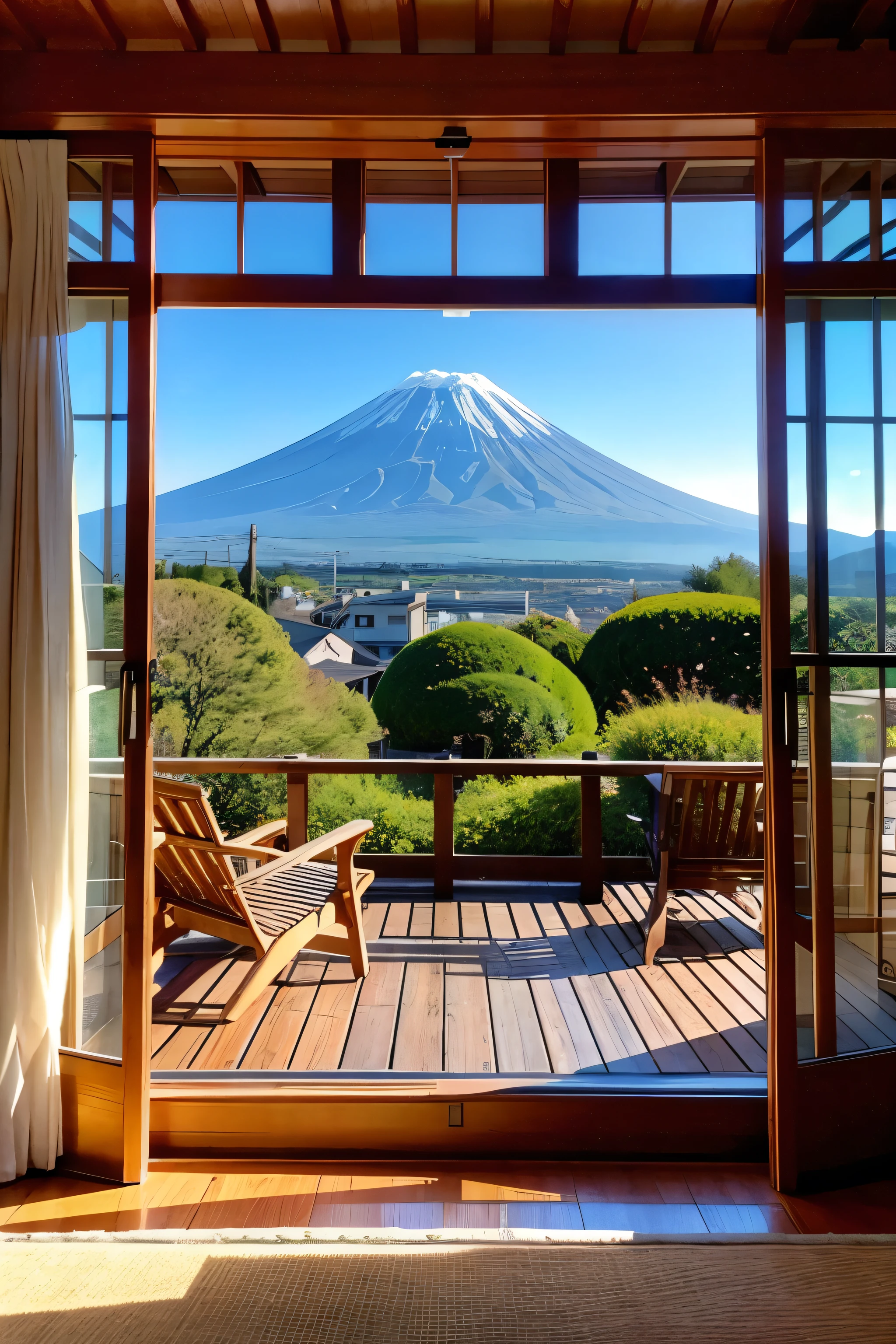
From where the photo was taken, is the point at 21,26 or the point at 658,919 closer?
the point at 21,26

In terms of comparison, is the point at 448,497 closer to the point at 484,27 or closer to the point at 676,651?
the point at 676,651

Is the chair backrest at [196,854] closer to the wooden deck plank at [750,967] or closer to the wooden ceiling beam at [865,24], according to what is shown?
the wooden deck plank at [750,967]

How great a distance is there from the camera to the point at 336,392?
7859 mm

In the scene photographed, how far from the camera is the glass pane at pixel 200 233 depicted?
6.73 feet

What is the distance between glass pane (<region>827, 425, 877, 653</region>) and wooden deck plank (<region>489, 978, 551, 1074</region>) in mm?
1479

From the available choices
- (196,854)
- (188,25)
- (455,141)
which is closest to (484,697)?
(196,854)

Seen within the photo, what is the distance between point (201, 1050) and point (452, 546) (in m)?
6.40

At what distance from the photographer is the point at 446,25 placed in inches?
75.0

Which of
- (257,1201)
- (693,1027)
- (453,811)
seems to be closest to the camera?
(257,1201)

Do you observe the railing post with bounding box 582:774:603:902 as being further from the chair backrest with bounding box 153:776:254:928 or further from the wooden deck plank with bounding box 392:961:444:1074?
the chair backrest with bounding box 153:776:254:928

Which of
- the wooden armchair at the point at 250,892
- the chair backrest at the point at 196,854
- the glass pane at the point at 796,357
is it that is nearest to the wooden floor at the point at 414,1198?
the wooden armchair at the point at 250,892

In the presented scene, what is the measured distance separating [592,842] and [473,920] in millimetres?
757

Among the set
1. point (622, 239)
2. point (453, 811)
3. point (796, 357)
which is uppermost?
point (622, 239)

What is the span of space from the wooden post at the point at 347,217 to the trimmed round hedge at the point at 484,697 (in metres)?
5.16
